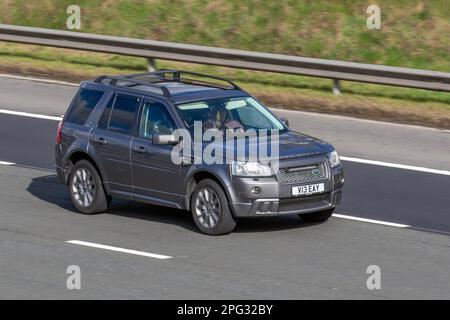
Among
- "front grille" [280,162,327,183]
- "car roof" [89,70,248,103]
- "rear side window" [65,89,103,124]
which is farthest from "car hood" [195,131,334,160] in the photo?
"rear side window" [65,89,103,124]

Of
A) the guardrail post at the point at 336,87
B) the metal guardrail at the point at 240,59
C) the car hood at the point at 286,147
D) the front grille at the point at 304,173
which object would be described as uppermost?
the car hood at the point at 286,147

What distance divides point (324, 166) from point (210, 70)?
11.4 meters

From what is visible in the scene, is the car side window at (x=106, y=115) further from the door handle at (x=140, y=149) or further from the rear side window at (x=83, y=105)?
the door handle at (x=140, y=149)

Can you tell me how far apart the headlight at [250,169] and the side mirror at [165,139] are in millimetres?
852

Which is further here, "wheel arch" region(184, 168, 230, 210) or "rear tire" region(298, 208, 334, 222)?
"rear tire" region(298, 208, 334, 222)

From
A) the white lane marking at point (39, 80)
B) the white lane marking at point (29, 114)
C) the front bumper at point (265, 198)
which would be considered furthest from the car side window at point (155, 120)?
the white lane marking at point (39, 80)

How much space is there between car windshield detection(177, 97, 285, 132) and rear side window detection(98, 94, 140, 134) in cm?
66

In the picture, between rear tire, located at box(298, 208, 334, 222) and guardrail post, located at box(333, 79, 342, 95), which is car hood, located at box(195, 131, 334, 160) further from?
guardrail post, located at box(333, 79, 342, 95)

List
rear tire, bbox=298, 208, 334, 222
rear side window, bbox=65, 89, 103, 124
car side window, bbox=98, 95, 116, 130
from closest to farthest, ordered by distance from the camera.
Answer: rear tire, bbox=298, 208, 334, 222, car side window, bbox=98, 95, 116, 130, rear side window, bbox=65, 89, 103, 124

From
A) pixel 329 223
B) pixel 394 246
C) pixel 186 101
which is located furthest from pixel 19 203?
pixel 394 246

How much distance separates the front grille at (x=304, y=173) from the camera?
1362 centimetres

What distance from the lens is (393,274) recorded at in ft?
40.0

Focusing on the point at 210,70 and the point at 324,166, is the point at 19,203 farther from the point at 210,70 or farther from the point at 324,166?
the point at 210,70

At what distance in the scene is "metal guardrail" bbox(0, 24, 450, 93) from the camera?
21.5 metres
